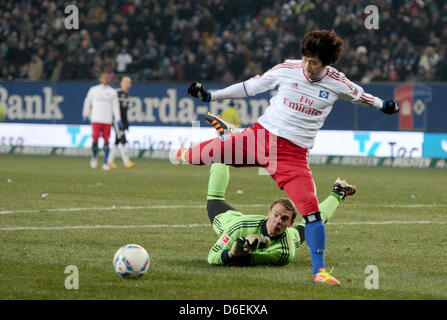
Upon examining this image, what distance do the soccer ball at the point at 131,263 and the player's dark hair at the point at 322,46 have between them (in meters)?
2.16

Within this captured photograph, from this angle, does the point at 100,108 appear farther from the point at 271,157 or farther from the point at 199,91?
the point at 271,157

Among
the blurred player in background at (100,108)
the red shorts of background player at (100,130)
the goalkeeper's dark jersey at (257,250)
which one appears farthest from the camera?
the red shorts of background player at (100,130)

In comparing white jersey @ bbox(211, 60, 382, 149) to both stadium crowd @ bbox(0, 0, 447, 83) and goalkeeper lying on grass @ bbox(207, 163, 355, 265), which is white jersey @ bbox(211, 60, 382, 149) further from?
stadium crowd @ bbox(0, 0, 447, 83)

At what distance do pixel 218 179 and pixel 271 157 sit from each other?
1.21m

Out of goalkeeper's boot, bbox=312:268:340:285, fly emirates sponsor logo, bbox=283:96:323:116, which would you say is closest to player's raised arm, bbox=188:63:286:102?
fly emirates sponsor logo, bbox=283:96:323:116

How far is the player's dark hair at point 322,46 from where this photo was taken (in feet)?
22.9

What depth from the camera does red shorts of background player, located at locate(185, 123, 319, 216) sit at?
23.8 feet

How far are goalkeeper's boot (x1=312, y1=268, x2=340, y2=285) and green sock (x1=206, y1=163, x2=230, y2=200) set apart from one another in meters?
1.77

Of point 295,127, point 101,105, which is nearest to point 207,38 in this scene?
point 101,105

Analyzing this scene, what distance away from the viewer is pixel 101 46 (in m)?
28.8

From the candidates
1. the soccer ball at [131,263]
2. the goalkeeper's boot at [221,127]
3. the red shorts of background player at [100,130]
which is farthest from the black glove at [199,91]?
the red shorts of background player at [100,130]

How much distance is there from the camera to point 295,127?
7410 mm

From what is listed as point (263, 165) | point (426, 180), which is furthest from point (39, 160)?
point (263, 165)

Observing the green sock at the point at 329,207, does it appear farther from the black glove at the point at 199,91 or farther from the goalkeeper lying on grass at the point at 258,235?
the black glove at the point at 199,91
